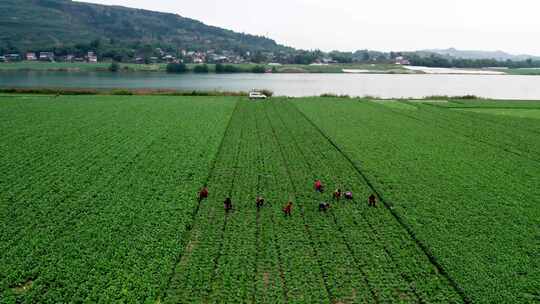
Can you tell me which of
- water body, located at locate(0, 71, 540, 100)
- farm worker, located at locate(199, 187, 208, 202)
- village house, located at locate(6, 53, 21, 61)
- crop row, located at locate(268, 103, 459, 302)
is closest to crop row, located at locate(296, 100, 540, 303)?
crop row, located at locate(268, 103, 459, 302)

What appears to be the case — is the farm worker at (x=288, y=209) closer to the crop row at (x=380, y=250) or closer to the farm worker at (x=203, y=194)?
the crop row at (x=380, y=250)

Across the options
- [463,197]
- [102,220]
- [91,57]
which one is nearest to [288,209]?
[102,220]

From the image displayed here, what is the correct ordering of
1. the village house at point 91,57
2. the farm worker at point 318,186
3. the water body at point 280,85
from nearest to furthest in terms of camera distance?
1. the farm worker at point 318,186
2. the water body at point 280,85
3. the village house at point 91,57

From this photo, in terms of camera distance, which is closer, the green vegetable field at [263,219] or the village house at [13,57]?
the green vegetable field at [263,219]


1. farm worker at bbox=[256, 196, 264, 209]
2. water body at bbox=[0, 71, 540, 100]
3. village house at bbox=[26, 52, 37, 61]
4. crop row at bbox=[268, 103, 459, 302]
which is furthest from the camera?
village house at bbox=[26, 52, 37, 61]

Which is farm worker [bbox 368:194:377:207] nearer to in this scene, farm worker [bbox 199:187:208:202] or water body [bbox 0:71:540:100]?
farm worker [bbox 199:187:208:202]

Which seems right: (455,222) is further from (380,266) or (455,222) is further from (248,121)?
(248,121)

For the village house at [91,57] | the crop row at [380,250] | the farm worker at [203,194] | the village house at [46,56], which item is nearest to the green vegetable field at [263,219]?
the crop row at [380,250]

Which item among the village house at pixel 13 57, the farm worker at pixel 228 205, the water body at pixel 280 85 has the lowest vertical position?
the farm worker at pixel 228 205

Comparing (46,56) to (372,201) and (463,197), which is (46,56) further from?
(463,197)
